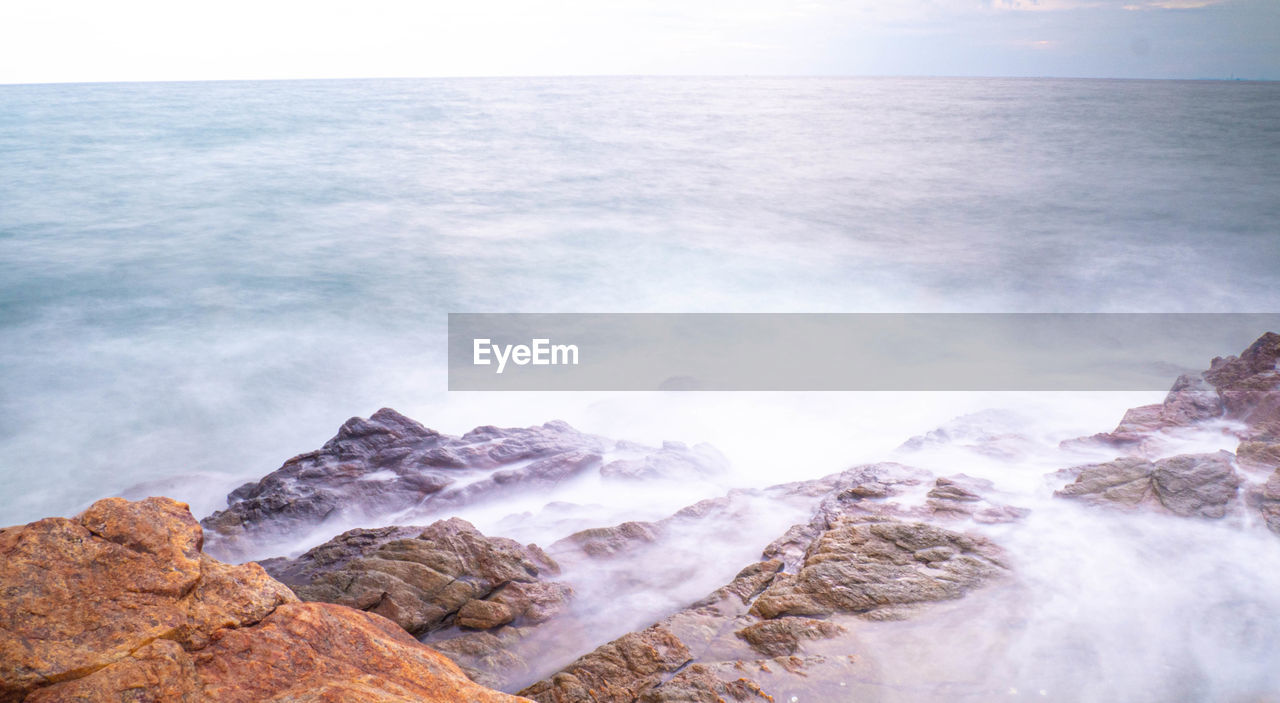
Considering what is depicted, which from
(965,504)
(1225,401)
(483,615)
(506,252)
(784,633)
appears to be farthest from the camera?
(506,252)

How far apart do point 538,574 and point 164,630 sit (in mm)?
3216

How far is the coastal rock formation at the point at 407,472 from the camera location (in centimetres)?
758

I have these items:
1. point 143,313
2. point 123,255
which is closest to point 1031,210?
point 143,313

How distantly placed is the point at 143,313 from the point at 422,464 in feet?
35.7

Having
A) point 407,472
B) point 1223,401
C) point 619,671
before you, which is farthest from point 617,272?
point 619,671

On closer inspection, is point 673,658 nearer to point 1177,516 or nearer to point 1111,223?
point 1177,516

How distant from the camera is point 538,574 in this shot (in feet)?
19.4

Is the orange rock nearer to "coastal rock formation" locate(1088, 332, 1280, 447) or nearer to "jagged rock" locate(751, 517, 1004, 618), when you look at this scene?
"jagged rock" locate(751, 517, 1004, 618)

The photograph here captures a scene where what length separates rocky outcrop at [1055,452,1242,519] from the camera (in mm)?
5973

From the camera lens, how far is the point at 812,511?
7.27m

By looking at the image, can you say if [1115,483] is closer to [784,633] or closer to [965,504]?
[965,504]

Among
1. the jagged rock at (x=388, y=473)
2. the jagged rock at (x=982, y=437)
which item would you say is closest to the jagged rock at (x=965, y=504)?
the jagged rock at (x=982, y=437)

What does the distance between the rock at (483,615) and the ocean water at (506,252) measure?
4.77 m

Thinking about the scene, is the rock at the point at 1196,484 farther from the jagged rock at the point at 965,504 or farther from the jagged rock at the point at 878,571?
the jagged rock at the point at 878,571
